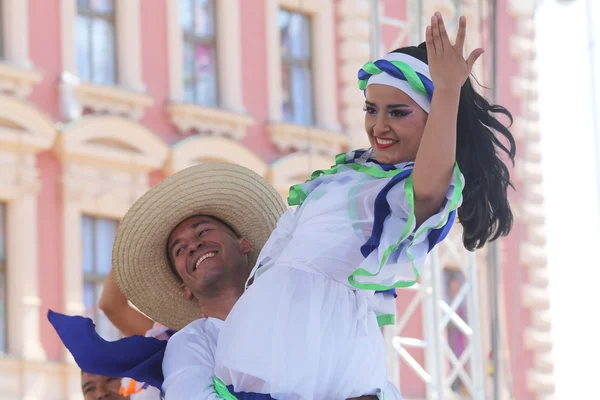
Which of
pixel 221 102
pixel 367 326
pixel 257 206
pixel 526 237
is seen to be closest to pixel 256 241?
pixel 257 206

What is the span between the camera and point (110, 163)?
14664 mm

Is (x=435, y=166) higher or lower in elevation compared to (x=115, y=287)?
higher

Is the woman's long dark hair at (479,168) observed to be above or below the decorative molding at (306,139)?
below

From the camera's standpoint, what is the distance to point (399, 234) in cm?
340

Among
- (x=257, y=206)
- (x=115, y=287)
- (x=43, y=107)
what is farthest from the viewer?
(x=43, y=107)

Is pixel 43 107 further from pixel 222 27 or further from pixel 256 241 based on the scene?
pixel 256 241

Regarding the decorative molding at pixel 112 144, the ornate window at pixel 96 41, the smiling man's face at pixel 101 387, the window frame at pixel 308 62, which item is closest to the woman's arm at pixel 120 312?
the smiling man's face at pixel 101 387

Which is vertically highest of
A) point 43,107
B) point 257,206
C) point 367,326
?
point 43,107

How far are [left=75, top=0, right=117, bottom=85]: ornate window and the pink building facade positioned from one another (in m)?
0.02

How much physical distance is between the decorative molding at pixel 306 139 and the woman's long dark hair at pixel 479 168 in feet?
41.2

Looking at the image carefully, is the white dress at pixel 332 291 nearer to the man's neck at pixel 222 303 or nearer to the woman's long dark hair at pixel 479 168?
the woman's long dark hair at pixel 479 168

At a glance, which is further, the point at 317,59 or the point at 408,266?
the point at 317,59

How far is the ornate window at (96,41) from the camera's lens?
48.4ft

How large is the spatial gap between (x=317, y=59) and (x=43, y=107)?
366 centimetres
